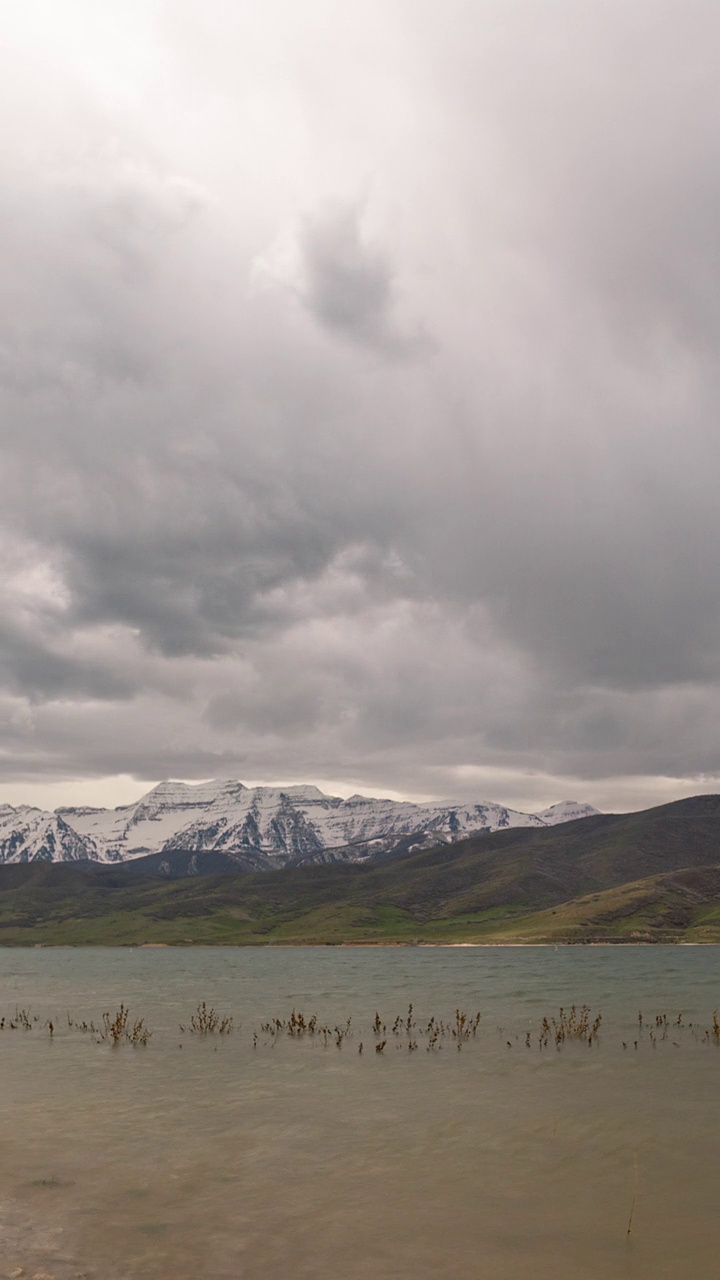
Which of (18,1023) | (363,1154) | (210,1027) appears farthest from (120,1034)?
(363,1154)

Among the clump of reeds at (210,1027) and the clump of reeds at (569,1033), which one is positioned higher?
the clump of reeds at (569,1033)

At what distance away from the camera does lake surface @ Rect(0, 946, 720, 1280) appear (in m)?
19.5

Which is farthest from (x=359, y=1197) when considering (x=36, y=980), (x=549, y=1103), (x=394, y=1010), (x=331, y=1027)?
(x=36, y=980)

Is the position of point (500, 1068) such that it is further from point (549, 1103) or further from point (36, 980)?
point (36, 980)

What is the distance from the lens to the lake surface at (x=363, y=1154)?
767 inches

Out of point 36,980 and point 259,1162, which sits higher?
point 259,1162

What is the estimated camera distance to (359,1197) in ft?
77.6

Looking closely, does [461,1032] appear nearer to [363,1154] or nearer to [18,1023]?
[363,1154]

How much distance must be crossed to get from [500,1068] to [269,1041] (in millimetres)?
16165

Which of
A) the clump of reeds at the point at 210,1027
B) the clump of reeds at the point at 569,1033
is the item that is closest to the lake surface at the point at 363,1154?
the clump of reeds at the point at 569,1033

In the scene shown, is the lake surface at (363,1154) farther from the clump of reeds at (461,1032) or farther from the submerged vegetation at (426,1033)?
the clump of reeds at (461,1032)

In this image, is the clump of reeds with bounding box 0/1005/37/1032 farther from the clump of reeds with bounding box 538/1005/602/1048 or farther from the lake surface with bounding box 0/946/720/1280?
the clump of reeds with bounding box 538/1005/602/1048

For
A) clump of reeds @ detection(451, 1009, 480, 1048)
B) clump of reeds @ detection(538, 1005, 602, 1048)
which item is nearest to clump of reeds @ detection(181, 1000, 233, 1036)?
clump of reeds @ detection(451, 1009, 480, 1048)

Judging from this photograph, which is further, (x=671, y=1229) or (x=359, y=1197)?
(x=359, y=1197)
